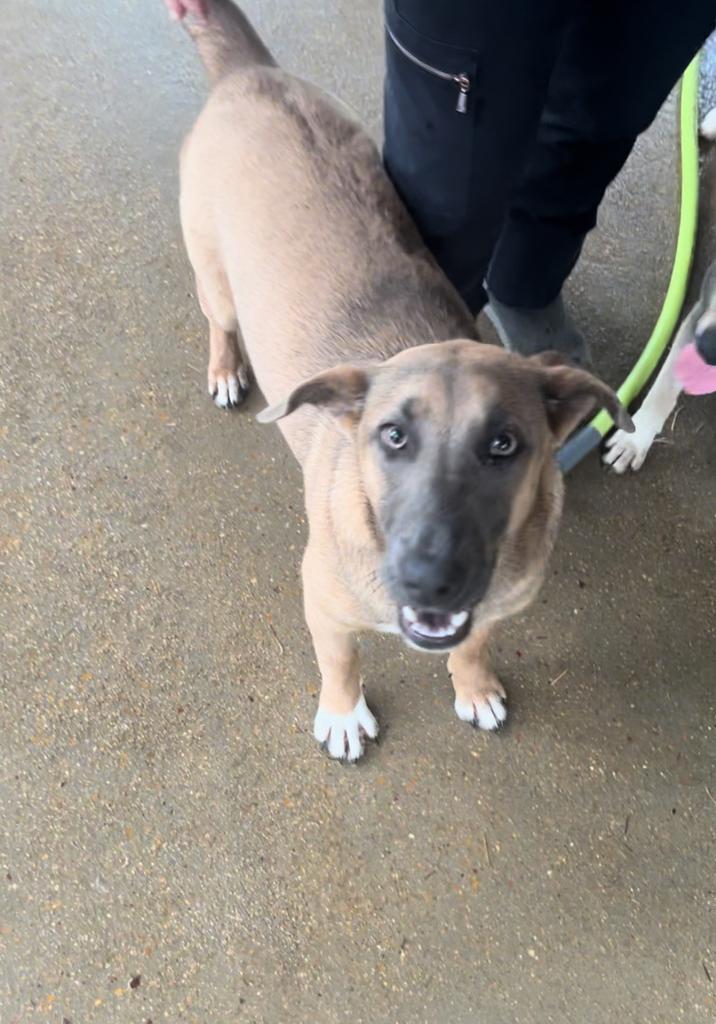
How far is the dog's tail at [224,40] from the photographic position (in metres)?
2.41

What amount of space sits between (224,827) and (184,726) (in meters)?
0.31

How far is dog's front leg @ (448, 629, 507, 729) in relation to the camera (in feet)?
7.77

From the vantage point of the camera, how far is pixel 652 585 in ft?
8.87

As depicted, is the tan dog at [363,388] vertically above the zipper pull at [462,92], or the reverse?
the zipper pull at [462,92]

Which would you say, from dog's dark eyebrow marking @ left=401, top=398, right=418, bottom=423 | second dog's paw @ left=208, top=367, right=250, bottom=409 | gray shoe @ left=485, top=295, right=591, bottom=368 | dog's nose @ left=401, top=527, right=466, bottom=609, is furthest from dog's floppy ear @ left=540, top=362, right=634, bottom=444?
second dog's paw @ left=208, top=367, right=250, bottom=409

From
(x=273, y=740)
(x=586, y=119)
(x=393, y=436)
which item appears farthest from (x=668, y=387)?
(x=273, y=740)

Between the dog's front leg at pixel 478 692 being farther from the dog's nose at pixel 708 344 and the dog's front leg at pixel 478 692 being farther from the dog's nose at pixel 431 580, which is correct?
the dog's nose at pixel 708 344

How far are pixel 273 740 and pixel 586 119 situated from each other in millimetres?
1902

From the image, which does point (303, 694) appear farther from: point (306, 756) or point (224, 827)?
point (224, 827)

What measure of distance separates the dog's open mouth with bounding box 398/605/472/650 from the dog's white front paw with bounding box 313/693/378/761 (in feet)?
2.17

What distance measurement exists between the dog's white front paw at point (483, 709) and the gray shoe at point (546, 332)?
1233mm

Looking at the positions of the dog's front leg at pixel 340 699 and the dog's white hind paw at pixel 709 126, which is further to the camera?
the dog's white hind paw at pixel 709 126

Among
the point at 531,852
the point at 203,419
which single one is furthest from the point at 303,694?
the point at 203,419

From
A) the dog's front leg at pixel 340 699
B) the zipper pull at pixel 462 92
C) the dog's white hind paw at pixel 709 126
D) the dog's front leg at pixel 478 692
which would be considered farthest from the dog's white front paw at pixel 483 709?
the dog's white hind paw at pixel 709 126
